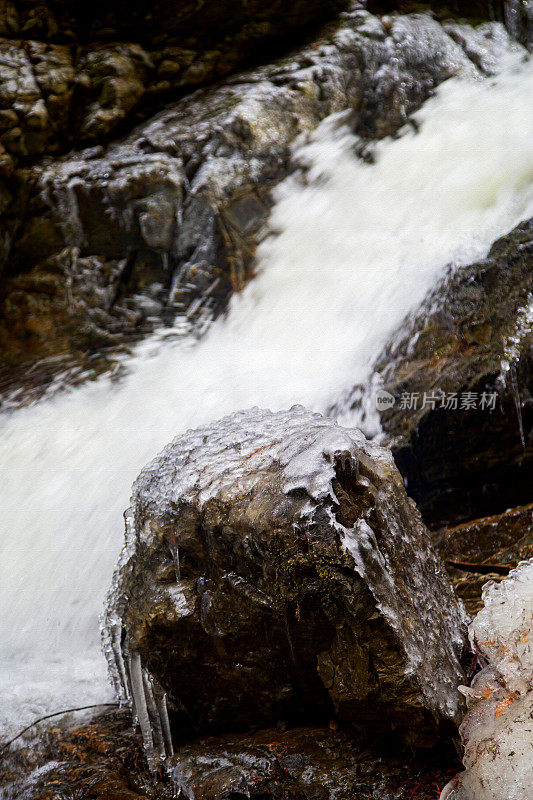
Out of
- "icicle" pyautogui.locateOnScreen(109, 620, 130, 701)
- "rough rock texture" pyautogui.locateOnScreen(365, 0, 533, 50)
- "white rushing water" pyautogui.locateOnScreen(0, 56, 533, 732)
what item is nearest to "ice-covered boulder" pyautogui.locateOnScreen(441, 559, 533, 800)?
"icicle" pyautogui.locateOnScreen(109, 620, 130, 701)

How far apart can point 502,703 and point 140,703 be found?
1.27 metres

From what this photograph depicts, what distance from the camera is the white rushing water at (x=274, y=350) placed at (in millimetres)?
2930

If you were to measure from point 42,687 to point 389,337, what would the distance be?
2670mm

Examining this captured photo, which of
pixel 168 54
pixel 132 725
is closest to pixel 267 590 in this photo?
pixel 132 725

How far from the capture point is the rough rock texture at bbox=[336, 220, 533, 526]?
287 centimetres

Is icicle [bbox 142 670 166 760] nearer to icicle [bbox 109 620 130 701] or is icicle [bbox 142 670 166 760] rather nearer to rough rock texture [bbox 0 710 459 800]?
rough rock texture [bbox 0 710 459 800]

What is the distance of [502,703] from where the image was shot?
62.6 inches

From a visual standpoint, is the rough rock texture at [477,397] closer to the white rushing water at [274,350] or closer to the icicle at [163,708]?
the white rushing water at [274,350]

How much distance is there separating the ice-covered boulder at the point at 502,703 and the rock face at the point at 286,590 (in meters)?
0.14

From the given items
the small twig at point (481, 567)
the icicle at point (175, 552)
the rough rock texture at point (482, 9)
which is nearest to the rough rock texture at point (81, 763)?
the icicle at point (175, 552)

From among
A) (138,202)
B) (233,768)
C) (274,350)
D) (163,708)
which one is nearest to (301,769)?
(233,768)

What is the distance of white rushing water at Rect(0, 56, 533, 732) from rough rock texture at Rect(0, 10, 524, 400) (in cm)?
30
